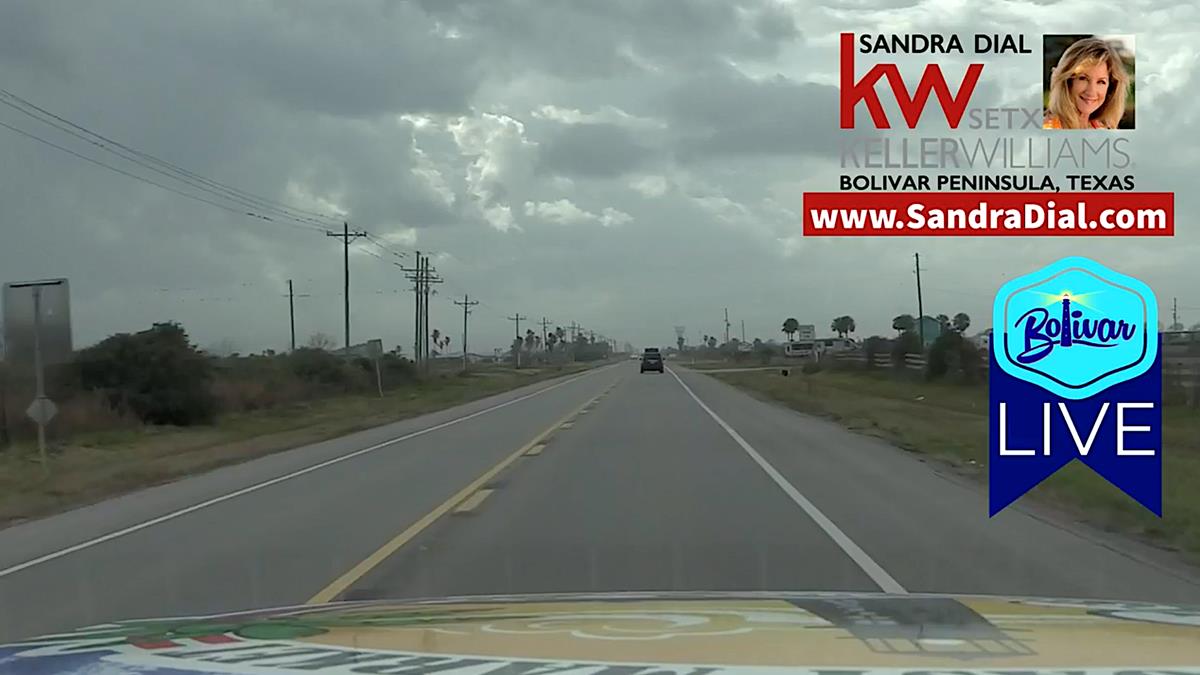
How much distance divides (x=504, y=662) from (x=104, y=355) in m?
40.5

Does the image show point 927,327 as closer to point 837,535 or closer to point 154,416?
point 154,416

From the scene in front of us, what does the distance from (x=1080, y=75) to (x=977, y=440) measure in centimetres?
858

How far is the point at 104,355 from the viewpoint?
133ft

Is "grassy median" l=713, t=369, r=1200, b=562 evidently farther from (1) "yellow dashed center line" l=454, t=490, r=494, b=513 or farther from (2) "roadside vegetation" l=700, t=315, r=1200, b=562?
(1) "yellow dashed center line" l=454, t=490, r=494, b=513

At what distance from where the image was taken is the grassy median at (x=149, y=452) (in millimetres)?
18109

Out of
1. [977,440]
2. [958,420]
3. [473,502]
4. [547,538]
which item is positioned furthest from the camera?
[958,420]

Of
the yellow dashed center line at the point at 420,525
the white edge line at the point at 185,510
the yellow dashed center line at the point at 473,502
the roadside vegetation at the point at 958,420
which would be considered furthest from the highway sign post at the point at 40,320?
the roadside vegetation at the point at 958,420

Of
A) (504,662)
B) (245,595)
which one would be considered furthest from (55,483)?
(504,662)

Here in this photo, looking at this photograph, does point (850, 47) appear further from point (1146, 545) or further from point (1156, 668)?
point (1156, 668)

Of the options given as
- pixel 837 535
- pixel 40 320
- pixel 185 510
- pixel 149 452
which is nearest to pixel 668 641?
pixel 837 535

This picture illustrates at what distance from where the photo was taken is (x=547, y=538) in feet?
38.2

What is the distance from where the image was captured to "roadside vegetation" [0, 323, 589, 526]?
20.6 metres

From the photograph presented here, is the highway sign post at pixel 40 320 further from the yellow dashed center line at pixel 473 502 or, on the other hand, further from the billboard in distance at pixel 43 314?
the yellow dashed center line at pixel 473 502

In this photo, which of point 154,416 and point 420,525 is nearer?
point 420,525
